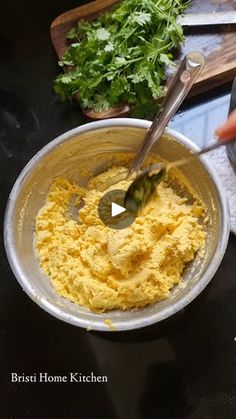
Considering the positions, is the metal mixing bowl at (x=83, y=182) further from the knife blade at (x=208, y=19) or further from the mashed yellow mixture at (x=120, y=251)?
the knife blade at (x=208, y=19)

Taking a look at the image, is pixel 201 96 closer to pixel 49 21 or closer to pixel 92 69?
pixel 92 69

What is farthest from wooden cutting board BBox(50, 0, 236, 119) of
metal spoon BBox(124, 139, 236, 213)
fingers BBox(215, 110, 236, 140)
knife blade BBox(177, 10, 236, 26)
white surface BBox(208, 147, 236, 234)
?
fingers BBox(215, 110, 236, 140)

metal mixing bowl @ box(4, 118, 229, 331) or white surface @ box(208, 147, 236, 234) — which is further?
white surface @ box(208, 147, 236, 234)

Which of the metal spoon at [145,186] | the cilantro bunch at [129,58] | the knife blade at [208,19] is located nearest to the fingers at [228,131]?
the metal spoon at [145,186]
